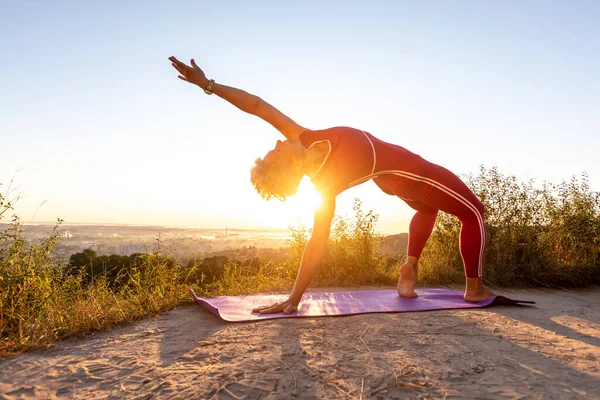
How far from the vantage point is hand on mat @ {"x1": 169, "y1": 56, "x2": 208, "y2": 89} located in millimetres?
3168

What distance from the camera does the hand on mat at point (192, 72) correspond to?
3168 mm

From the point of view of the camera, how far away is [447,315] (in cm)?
294

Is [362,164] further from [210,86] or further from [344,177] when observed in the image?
[210,86]

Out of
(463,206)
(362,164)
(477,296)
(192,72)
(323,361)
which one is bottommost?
(323,361)

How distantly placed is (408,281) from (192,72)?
2.65 m

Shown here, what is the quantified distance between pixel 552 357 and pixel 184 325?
2.21 meters

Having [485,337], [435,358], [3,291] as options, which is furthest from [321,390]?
[3,291]

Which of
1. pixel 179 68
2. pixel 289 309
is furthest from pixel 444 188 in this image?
pixel 179 68

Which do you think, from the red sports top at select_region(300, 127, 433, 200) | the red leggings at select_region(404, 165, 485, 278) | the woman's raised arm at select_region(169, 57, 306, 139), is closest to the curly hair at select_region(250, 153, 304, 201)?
the red sports top at select_region(300, 127, 433, 200)

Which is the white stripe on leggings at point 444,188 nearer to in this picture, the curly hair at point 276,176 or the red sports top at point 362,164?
the red sports top at point 362,164

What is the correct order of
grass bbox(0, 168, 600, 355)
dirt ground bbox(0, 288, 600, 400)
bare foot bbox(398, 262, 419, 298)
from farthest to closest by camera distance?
bare foot bbox(398, 262, 419, 298)
grass bbox(0, 168, 600, 355)
dirt ground bbox(0, 288, 600, 400)

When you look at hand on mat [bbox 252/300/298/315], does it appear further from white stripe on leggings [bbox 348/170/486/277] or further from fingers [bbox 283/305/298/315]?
white stripe on leggings [bbox 348/170/486/277]

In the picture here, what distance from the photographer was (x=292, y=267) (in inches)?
195

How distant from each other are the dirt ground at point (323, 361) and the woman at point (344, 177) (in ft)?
1.96
